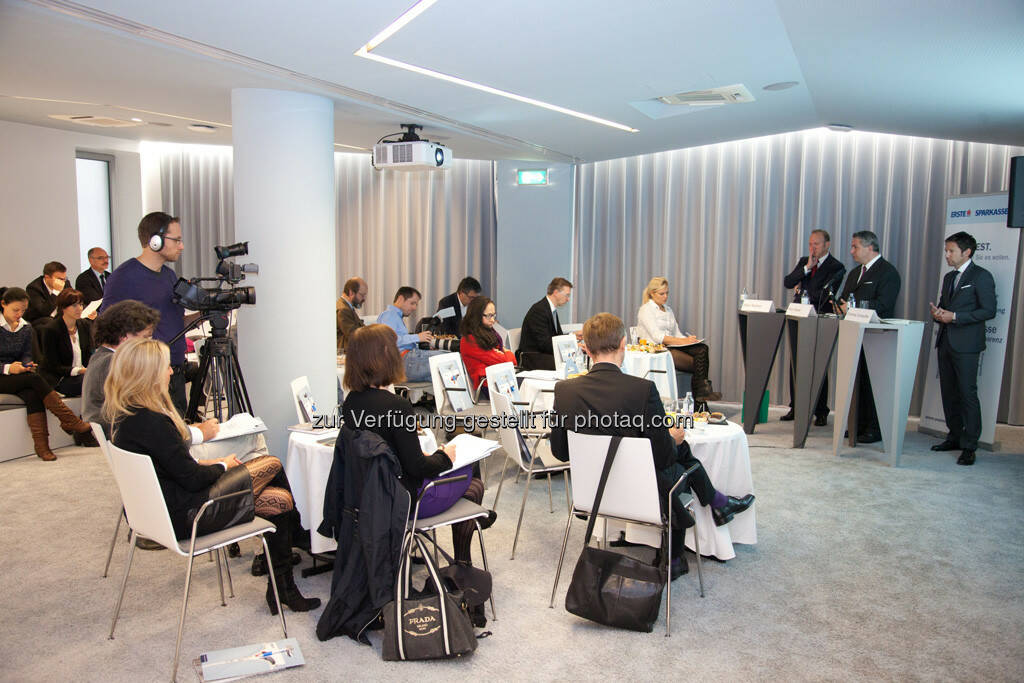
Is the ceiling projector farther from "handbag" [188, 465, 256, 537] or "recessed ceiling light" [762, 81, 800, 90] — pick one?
"handbag" [188, 465, 256, 537]

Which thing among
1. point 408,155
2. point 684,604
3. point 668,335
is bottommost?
point 684,604

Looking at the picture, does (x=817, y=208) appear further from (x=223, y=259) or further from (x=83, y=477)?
(x=83, y=477)

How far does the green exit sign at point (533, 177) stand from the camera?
9086mm

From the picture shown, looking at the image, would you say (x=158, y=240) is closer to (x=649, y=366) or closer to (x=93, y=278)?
(x=649, y=366)

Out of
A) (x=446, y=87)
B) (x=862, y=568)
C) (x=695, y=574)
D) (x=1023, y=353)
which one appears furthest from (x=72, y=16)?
(x=1023, y=353)

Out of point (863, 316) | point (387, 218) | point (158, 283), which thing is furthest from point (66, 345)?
point (863, 316)

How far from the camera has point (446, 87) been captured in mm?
5133

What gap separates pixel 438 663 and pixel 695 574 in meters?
1.52

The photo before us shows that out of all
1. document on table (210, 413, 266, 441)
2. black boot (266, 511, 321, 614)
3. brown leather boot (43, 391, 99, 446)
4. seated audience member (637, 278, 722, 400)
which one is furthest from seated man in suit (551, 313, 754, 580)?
brown leather boot (43, 391, 99, 446)

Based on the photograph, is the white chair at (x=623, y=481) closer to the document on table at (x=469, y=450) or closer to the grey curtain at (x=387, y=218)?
the document on table at (x=469, y=450)

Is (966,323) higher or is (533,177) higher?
(533,177)

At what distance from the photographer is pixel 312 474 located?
352cm

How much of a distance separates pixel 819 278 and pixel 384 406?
5.56 metres

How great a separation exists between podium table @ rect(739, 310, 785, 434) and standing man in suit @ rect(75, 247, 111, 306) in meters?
6.71
